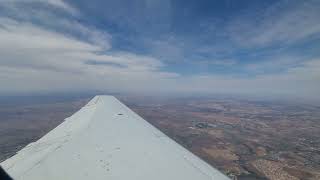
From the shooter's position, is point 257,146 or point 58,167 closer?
point 58,167

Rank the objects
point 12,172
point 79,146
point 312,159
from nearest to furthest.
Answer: point 12,172, point 79,146, point 312,159

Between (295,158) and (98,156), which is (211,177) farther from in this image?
(295,158)

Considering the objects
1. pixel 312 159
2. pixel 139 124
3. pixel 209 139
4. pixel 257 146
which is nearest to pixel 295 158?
pixel 312 159

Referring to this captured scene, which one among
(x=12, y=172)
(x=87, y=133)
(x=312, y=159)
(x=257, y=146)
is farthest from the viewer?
(x=257, y=146)

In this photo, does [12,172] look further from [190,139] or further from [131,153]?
[190,139]

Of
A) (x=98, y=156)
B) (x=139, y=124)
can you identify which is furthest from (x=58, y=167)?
(x=139, y=124)

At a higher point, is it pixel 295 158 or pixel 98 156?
pixel 98 156
